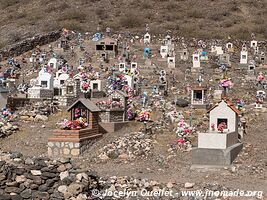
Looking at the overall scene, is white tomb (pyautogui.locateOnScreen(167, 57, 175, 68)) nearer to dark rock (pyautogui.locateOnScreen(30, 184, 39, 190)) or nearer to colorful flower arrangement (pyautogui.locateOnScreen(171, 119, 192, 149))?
colorful flower arrangement (pyautogui.locateOnScreen(171, 119, 192, 149))

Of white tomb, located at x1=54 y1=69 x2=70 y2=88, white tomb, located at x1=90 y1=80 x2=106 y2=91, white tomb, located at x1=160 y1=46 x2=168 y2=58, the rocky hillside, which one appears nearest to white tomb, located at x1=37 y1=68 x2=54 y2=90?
white tomb, located at x1=54 y1=69 x2=70 y2=88

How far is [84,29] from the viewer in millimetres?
60906

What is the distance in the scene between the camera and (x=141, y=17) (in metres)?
67.1

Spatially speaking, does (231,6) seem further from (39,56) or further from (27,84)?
(27,84)

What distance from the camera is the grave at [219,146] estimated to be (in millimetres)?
21594

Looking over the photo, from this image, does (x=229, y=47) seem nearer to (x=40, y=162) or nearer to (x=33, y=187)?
(x=40, y=162)

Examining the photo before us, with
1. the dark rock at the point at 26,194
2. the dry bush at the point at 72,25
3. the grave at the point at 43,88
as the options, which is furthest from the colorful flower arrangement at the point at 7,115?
the dry bush at the point at 72,25

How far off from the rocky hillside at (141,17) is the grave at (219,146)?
35079mm

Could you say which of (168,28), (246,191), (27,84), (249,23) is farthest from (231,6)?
(246,191)

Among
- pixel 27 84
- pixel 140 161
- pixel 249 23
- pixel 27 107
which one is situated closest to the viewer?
pixel 140 161

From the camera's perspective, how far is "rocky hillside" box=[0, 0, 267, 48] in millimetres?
62656

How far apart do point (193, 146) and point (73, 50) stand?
24323 mm

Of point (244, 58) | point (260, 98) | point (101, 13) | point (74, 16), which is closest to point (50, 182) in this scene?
point (260, 98)

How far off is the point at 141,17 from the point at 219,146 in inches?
1817
